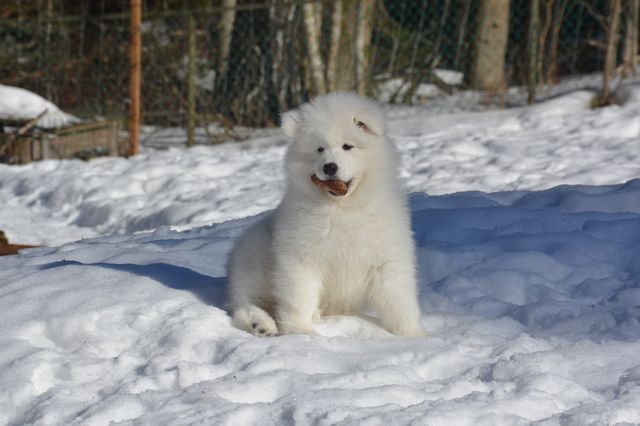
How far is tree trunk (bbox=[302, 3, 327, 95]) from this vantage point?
10570 mm

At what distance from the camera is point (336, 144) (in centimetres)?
353

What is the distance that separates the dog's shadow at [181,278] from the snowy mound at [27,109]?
6432 millimetres

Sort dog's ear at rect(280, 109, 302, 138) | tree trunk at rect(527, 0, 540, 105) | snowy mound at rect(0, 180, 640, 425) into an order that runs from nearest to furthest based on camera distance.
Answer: snowy mound at rect(0, 180, 640, 425) < dog's ear at rect(280, 109, 302, 138) < tree trunk at rect(527, 0, 540, 105)

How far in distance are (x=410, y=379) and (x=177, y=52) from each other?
9.65 m

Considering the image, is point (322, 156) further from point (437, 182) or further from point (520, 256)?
point (437, 182)

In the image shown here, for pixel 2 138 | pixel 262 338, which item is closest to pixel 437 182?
pixel 262 338

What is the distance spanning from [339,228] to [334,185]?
166 mm

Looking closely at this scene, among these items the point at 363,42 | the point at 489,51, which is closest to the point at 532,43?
the point at 489,51

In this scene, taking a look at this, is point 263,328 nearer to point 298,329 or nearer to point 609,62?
point 298,329

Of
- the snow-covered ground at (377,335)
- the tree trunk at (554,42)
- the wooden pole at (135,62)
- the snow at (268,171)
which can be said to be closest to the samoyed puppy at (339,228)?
the snow-covered ground at (377,335)

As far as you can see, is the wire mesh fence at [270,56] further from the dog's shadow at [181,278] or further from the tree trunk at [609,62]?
the dog's shadow at [181,278]

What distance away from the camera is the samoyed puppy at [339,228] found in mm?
3535

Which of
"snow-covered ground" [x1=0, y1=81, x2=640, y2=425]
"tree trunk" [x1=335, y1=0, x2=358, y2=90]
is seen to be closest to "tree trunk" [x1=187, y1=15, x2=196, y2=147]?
"tree trunk" [x1=335, y1=0, x2=358, y2=90]

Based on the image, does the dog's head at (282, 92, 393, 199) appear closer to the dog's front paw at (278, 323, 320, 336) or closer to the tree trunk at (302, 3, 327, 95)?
the dog's front paw at (278, 323, 320, 336)
